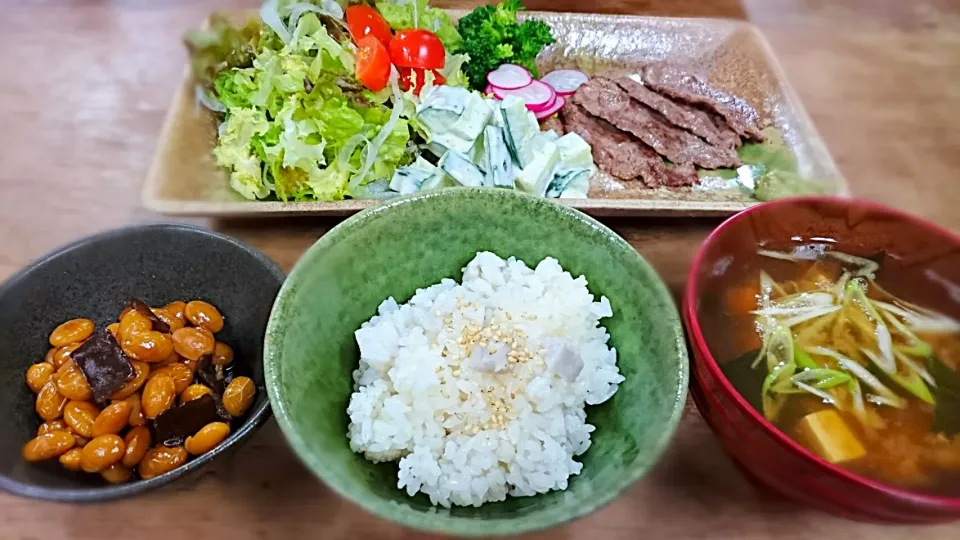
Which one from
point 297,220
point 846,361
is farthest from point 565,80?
point 846,361

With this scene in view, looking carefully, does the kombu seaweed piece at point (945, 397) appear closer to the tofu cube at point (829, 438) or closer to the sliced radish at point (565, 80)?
the tofu cube at point (829, 438)

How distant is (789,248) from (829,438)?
44 centimetres

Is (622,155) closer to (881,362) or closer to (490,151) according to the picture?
(490,151)

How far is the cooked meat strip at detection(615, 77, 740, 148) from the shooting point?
2303mm

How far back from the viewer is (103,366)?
1248 mm

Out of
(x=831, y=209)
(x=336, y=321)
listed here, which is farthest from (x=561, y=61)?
(x=336, y=321)

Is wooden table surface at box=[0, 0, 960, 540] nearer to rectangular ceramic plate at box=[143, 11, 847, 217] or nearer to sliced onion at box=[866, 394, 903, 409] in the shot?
rectangular ceramic plate at box=[143, 11, 847, 217]

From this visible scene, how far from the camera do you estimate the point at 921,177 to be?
2.13 m

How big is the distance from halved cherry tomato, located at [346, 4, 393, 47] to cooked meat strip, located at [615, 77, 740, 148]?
0.87m

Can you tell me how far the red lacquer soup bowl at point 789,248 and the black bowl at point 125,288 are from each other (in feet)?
2.74

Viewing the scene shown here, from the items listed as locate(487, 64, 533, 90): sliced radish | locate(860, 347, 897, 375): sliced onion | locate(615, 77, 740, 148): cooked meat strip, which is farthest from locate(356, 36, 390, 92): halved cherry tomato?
locate(860, 347, 897, 375): sliced onion

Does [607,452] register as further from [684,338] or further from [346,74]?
[346,74]

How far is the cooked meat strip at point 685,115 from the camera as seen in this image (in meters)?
2.30

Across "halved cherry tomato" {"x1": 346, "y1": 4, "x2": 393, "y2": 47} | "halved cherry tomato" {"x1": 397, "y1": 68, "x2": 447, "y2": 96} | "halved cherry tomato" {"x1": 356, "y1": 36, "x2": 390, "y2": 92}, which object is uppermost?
"halved cherry tomato" {"x1": 346, "y1": 4, "x2": 393, "y2": 47}
